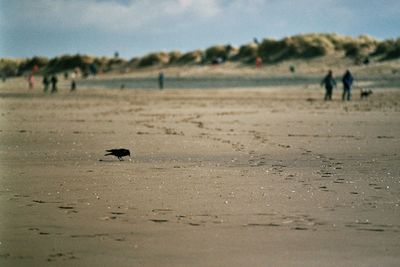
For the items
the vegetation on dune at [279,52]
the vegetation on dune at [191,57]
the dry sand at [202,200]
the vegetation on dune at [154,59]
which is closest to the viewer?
the dry sand at [202,200]

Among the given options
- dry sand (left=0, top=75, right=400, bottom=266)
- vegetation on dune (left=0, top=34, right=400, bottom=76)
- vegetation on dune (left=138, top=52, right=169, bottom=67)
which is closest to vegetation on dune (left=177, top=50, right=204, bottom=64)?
vegetation on dune (left=0, top=34, right=400, bottom=76)

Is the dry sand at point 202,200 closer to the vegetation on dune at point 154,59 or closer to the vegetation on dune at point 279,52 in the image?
the vegetation on dune at point 279,52

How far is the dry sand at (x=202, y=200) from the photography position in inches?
228

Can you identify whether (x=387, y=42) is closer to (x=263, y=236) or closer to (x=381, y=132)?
(x=381, y=132)

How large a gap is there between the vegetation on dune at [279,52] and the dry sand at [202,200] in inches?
1982

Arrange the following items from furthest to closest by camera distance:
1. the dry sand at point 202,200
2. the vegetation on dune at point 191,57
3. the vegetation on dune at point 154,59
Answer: the vegetation on dune at point 154,59 < the vegetation on dune at point 191,57 < the dry sand at point 202,200

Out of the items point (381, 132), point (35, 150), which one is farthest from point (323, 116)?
point (35, 150)

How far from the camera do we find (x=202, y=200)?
804 centimetres

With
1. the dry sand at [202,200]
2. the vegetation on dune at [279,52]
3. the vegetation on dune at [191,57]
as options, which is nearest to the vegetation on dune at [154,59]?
the vegetation on dune at [279,52]

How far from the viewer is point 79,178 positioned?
984 centimetres

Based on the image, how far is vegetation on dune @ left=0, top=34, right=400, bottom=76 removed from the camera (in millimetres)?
68562

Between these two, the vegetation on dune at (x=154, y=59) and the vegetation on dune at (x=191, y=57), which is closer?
the vegetation on dune at (x=191, y=57)

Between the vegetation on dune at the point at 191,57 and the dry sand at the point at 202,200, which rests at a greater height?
the vegetation on dune at the point at 191,57

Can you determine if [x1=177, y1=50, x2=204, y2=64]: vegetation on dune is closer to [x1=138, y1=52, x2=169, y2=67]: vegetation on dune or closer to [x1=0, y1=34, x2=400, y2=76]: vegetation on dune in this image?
[x1=0, y1=34, x2=400, y2=76]: vegetation on dune
